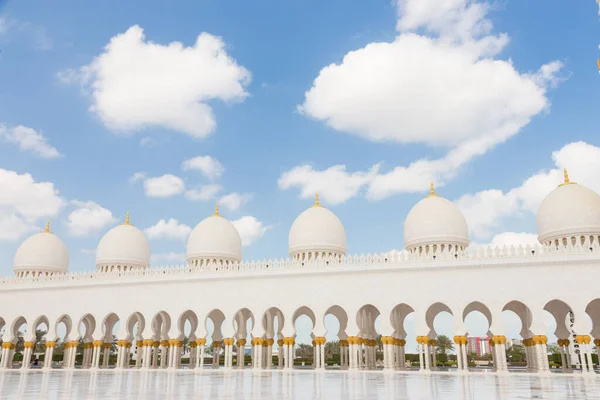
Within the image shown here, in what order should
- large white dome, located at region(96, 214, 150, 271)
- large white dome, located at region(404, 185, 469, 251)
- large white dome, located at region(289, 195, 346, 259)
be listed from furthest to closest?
1. large white dome, located at region(96, 214, 150, 271)
2. large white dome, located at region(289, 195, 346, 259)
3. large white dome, located at region(404, 185, 469, 251)

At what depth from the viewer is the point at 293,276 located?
24359 mm

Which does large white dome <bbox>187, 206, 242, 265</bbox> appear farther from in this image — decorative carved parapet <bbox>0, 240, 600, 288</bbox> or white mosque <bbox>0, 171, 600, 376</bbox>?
decorative carved parapet <bbox>0, 240, 600, 288</bbox>

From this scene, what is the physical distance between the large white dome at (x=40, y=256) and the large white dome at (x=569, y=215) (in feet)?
96.5

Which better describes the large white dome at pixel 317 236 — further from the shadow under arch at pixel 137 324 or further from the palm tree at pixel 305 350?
the palm tree at pixel 305 350

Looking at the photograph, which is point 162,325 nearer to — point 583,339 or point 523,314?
point 523,314

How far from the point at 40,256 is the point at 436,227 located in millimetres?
25257

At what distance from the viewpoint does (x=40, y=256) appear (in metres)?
33.9

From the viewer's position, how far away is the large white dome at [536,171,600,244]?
23.7 m

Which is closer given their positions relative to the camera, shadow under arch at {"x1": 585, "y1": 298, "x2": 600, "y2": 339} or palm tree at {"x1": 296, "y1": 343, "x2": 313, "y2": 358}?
shadow under arch at {"x1": 585, "y1": 298, "x2": 600, "y2": 339}

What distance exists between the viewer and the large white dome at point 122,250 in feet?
106

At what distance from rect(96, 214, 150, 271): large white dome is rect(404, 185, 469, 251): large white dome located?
16.8 m

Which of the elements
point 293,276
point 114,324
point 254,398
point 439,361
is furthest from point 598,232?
point 114,324

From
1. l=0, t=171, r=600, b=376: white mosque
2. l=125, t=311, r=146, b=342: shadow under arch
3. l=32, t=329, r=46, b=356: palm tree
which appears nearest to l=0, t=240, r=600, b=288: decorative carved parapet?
l=0, t=171, r=600, b=376: white mosque

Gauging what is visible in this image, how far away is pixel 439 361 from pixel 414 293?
1769 cm
